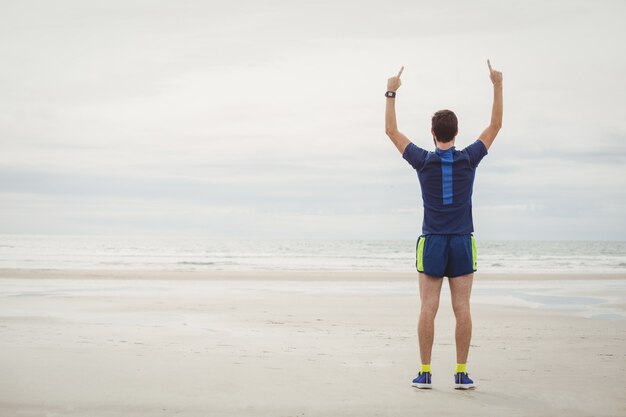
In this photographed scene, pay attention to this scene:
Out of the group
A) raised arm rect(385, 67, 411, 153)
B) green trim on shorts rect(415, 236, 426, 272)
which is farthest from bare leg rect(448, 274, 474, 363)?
raised arm rect(385, 67, 411, 153)

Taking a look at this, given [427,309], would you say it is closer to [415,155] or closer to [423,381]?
[423,381]

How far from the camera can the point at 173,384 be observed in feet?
14.9

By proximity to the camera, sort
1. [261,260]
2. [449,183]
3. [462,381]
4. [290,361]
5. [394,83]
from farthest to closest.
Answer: [261,260], [290,361], [394,83], [462,381], [449,183]

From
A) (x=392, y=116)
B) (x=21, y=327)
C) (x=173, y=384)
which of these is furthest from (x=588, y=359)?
(x=21, y=327)

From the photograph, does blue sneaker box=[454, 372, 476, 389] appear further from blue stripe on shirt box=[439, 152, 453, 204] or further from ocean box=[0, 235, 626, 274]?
ocean box=[0, 235, 626, 274]

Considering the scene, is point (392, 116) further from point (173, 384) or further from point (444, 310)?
point (444, 310)

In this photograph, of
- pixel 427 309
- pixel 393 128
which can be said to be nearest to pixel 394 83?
pixel 393 128

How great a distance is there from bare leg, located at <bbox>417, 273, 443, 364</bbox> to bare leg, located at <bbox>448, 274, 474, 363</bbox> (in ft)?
0.38

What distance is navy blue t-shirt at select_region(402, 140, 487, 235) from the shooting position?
4.40 meters

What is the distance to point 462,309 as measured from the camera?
14.7ft

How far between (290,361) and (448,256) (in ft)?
6.17

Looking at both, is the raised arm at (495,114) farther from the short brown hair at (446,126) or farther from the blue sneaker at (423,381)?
the blue sneaker at (423,381)

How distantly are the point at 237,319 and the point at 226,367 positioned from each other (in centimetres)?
366

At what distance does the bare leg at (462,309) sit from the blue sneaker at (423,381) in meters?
0.25
